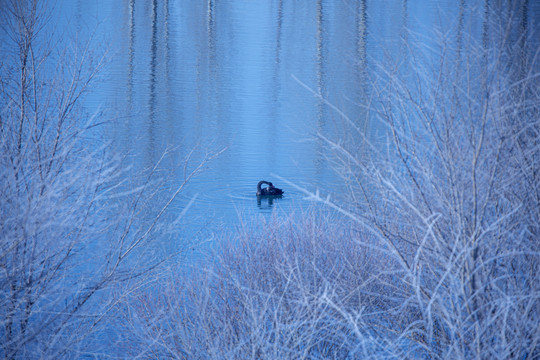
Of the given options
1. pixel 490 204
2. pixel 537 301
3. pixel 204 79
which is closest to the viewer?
pixel 537 301

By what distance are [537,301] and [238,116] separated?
1329 inches

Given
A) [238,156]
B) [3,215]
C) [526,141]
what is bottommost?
[238,156]

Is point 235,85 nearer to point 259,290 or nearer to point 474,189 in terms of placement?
point 259,290

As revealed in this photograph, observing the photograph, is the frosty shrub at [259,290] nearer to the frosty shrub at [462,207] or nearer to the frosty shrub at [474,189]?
the frosty shrub at [462,207]

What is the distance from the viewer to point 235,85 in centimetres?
4669

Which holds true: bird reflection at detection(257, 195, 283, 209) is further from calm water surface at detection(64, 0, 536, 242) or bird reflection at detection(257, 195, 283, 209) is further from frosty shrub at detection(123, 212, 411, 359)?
frosty shrub at detection(123, 212, 411, 359)

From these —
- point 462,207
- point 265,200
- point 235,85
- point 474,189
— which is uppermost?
point 474,189

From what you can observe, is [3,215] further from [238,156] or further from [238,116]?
[238,116]

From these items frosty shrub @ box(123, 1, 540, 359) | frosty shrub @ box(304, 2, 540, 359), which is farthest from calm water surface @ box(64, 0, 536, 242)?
frosty shrub @ box(304, 2, 540, 359)

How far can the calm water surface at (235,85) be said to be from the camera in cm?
2712

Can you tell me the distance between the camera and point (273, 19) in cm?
6431

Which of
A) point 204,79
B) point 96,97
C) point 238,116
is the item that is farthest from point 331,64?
point 96,97

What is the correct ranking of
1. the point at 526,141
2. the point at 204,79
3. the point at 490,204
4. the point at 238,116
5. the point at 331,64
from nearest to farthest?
the point at 490,204 < the point at 526,141 < the point at 238,116 < the point at 204,79 < the point at 331,64

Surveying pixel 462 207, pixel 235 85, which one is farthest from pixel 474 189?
pixel 235 85
